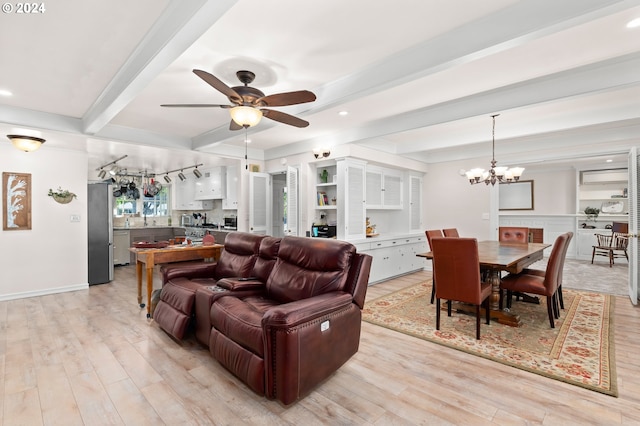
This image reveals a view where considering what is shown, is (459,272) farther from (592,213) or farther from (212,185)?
(592,213)

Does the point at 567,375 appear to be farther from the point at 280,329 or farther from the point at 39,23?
the point at 39,23

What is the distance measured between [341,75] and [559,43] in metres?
1.67

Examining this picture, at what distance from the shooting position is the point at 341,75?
2867mm

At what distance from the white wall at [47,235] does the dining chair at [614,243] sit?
10.4 metres

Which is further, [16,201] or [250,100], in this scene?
[16,201]

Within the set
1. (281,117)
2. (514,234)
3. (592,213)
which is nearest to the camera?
(281,117)

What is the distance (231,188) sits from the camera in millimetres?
6535

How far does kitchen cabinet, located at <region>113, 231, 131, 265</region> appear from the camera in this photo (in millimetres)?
6840

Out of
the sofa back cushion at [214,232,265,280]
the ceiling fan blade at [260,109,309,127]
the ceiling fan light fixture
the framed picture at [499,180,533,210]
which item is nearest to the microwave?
the sofa back cushion at [214,232,265,280]

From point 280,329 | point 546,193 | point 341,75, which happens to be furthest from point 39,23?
point 546,193

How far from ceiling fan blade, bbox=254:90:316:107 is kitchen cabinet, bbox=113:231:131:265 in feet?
19.7

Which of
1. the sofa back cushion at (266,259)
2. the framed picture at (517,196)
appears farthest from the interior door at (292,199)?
the framed picture at (517,196)

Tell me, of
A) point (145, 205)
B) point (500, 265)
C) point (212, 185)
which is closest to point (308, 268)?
point (500, 265)

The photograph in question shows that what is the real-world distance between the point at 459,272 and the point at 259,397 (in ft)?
7.18
